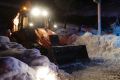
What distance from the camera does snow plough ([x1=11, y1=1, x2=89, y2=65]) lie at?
13.7 m

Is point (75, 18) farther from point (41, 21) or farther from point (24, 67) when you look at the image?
point (24, 67)

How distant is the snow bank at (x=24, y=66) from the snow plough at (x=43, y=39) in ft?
10.7

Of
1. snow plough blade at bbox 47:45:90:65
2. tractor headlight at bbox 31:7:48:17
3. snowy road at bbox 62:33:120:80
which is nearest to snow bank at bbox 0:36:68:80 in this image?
snowy road at bbox 62:33:120:80

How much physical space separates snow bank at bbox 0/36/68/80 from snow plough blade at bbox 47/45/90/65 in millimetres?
2949

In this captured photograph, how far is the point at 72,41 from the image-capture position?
21.0 m

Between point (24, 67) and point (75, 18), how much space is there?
27566 mm

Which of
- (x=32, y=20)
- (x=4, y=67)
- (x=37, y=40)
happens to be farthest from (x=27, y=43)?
(x=4, y=67)

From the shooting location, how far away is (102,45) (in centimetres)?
1850

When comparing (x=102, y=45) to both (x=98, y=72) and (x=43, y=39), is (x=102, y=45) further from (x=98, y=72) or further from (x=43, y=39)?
(x=98, y=72)

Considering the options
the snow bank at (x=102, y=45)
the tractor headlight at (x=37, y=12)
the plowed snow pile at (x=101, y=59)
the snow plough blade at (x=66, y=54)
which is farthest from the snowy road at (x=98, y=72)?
the tractor headlight at (x=37, y=12)

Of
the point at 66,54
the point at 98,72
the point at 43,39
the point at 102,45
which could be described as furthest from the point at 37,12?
the point at 98,72

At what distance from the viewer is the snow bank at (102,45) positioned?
17.0 metres

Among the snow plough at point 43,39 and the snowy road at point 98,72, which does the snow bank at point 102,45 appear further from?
the snowy road at point 98,72

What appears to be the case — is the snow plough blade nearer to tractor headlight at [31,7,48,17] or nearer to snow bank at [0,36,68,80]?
snow bank at [0,36,68,80]
